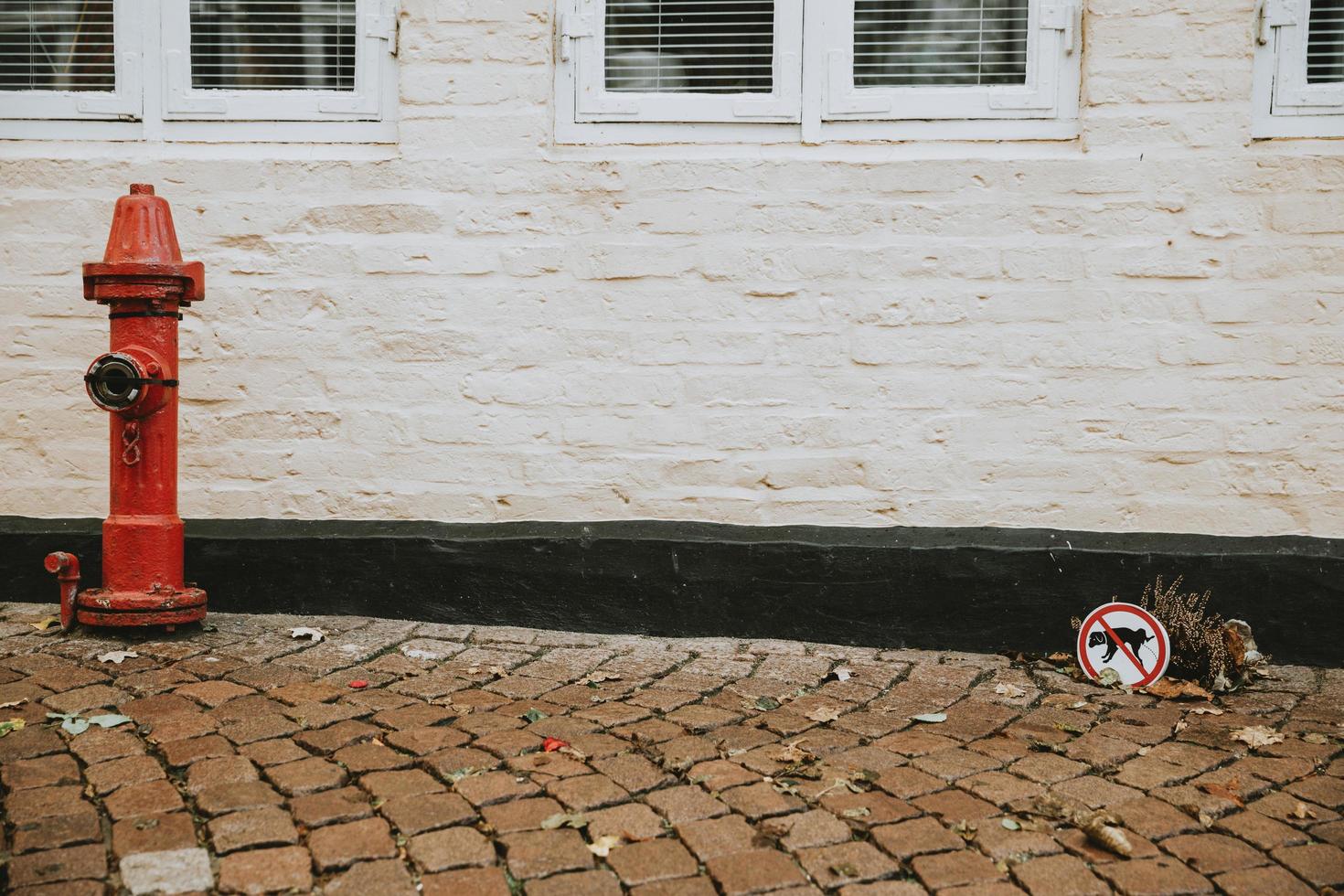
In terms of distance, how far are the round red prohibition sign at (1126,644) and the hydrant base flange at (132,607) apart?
296 centimetres

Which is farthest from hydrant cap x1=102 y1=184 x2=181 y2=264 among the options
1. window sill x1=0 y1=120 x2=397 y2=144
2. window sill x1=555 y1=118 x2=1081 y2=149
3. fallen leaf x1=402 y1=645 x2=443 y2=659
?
fallen leaf x1=402 y1=645 x2=443 y2=659

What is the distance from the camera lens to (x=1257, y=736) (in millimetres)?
3201

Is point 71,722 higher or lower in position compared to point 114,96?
lower

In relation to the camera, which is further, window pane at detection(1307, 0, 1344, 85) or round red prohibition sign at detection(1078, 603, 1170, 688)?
window pane at detection(1307, 0, 1344, 85)

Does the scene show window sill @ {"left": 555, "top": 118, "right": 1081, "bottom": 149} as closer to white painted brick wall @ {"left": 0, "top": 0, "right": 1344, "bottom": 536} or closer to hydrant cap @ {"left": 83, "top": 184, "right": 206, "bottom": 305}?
white painted brick wall @ {"left": 0, "top": 0, "right": 1344, "bottom": 536}

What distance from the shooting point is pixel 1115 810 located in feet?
8.83

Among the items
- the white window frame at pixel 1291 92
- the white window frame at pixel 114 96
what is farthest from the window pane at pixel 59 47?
the white window frame at pixel 1291 92

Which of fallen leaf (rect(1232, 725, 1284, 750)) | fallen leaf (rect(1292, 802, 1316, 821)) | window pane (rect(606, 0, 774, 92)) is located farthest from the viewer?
window pane (rect(606, 0, 774, 92))

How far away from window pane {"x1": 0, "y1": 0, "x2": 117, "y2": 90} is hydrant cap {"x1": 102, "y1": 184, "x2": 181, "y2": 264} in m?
0.86

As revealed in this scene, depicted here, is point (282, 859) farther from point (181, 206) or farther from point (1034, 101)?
point (1034, 101)

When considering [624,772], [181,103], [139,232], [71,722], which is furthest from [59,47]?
[624,772]

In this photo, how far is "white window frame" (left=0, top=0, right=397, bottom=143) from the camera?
4.20 metres

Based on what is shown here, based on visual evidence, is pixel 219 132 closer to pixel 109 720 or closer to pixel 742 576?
pixel 109 720

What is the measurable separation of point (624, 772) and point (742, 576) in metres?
1.31
